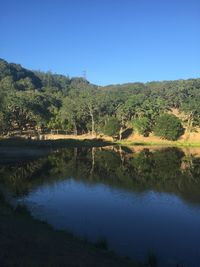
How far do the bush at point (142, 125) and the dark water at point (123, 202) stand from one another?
61.1 metres

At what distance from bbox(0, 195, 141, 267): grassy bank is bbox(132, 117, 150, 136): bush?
11204 centimetres

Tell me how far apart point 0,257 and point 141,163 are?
60.9 m

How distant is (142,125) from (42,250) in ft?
385

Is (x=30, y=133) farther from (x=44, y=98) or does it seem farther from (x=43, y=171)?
(x=43, y=171)

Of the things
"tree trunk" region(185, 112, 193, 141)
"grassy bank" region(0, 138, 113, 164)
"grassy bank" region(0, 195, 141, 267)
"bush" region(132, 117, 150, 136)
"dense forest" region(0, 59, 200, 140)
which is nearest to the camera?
"grassy bank" region(0, 195, 141, 267)

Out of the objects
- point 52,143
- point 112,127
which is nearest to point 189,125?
point 112,127

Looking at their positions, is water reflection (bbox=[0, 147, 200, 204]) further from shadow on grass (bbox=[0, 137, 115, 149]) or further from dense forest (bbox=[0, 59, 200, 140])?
dense forest (bbox=[0, 59, 200, 140])

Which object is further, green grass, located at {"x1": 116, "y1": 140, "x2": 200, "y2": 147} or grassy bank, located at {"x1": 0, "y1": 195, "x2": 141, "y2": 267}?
green grass, located at {"x1": 116, "y1": 140, "x2": 200, "y2": 147}

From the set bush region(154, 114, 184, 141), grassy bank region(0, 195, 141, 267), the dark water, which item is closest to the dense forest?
bush region(154, 114, 184, 141)

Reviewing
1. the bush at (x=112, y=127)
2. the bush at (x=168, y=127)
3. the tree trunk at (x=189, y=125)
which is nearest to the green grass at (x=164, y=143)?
the bush at (x=168, y=127)

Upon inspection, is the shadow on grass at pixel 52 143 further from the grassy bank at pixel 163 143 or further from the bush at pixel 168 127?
the bush at pixel 168 127

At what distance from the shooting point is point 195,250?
933 inches

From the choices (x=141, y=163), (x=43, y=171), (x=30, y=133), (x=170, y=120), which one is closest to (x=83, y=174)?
(x=43, y=171)

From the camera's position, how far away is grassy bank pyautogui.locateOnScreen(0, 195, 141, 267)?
15359 millimetres
